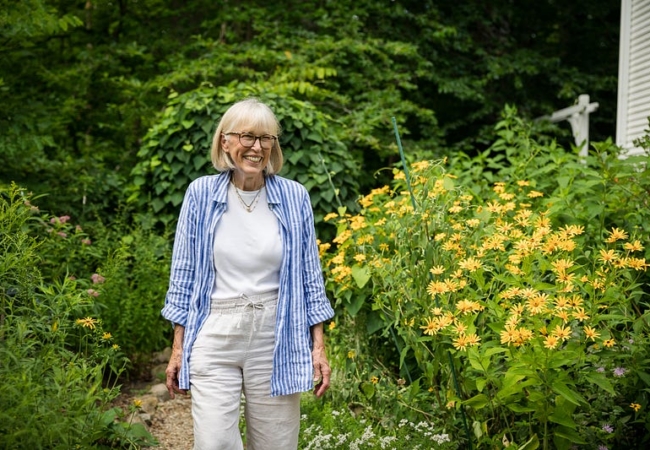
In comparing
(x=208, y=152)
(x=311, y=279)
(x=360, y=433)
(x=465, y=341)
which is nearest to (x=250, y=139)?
(x=311, y=279)

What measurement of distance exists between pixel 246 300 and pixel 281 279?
0.14 meters

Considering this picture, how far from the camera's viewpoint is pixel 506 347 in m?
2.51

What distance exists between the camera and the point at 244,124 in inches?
94.7

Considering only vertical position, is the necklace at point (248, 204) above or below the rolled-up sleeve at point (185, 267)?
above

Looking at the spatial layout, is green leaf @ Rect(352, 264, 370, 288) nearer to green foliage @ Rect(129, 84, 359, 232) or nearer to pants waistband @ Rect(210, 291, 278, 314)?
pants waistband @ Rect(210, 291, 278, 314)

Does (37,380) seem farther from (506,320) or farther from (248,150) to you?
(506,320)

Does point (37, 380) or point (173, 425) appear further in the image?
point (173, 425)

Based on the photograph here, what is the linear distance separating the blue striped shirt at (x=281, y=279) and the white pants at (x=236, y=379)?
0.04 m

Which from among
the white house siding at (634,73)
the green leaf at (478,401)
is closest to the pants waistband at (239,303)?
the green leaf at (478,401)

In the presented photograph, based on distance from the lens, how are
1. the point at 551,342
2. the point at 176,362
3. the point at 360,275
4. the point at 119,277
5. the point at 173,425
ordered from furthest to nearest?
the point at 119,277 < the point at 173,425 < the point at 360,275 < the point at 176,362 < the point at 551,342

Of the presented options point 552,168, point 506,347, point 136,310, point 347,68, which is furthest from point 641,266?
point 347,68

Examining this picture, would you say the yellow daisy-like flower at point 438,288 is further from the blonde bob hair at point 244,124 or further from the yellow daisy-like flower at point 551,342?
the blonde bob hair at point 244,124

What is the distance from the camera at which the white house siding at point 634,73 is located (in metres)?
6.45

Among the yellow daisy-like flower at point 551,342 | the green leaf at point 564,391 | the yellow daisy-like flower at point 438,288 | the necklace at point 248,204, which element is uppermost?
the necklace at point 248,204
